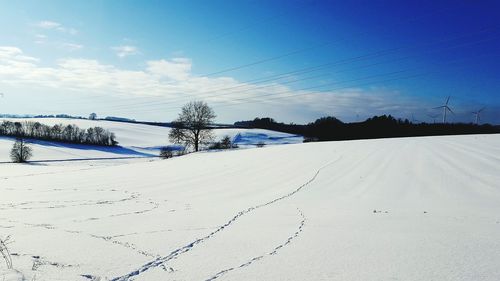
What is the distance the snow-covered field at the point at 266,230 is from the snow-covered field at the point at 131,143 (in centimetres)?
6471

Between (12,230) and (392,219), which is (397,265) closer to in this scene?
(392,219)

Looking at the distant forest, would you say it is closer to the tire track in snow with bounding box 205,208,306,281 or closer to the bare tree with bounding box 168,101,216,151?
the bare tree with bounding box 168,101,216,151

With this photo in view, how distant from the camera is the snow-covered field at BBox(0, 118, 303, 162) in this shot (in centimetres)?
7281

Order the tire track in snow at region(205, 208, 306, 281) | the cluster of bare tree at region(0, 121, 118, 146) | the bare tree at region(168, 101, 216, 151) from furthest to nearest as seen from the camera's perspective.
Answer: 1. the cluster of bare tree at region(0, 121, 118, 146)
2. the bare tree at region(168, 101, 216, 151)
3. the tire track in snow at region(205, 208, 306, 281)

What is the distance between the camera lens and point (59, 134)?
95812 millimetres

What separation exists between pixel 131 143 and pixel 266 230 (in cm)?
10569

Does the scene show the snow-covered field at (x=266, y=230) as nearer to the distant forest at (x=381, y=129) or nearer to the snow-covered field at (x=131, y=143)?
the distant forest at (x=381, y=129)

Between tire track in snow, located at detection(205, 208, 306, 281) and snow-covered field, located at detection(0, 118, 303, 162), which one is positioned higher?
tire track in snow, located at detection(205, 208, 306, 281)

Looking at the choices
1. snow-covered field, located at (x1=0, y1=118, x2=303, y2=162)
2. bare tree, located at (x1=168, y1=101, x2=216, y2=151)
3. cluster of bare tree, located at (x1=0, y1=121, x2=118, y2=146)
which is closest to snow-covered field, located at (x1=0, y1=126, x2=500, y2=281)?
bare tree, located at (x1=168, y1=101, x2=216, y2=151)

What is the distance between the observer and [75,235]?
6559 mm

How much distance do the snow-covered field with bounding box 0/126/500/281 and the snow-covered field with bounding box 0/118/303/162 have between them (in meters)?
64.7

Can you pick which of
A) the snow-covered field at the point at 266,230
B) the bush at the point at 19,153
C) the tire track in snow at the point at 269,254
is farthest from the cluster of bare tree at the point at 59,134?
the tire track in snow at the point at 269,254

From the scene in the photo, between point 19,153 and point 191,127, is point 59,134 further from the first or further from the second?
point 191,127

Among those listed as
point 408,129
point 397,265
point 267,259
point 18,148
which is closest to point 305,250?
point 267,259
